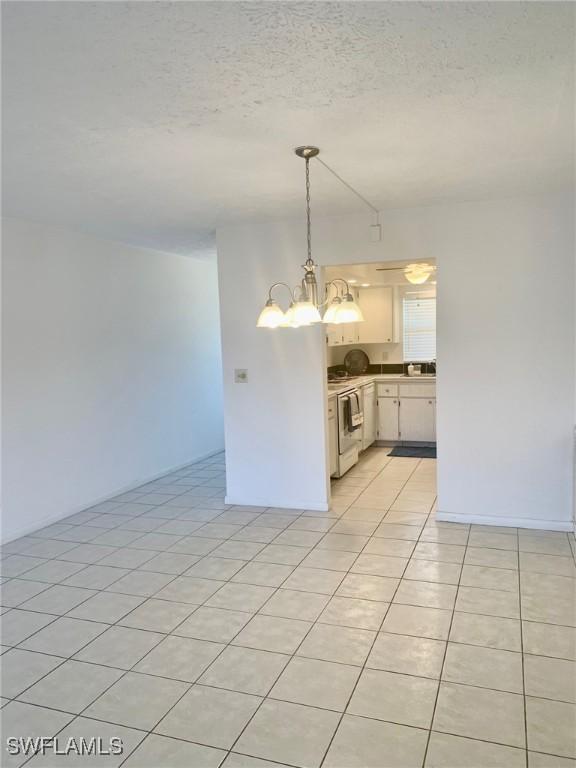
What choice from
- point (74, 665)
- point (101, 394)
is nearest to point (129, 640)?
point (74, 665)

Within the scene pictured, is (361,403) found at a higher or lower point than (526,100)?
lower

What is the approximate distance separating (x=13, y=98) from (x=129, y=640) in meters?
2.50

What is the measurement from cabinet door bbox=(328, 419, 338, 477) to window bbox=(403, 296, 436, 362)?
240 cm

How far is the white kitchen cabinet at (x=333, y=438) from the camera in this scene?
5488mm

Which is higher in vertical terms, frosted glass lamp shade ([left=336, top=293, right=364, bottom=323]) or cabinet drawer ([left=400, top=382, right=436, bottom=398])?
frosted glass lamp shade ([left=336, top=293, right=364, bottom=323])

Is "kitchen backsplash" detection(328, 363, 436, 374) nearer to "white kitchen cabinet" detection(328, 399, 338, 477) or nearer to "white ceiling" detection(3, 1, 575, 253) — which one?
"white kitchen cabinet" detection(328, 399, 338, 477)

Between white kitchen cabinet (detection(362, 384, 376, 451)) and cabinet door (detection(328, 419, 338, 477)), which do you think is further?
white kitchen cabinet (detection(362, 384, 376, 451))

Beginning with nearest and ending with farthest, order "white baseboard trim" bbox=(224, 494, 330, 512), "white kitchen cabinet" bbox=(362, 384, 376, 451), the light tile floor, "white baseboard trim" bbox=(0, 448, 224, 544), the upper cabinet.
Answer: the light tile floor → "white baseboard trim" bbox=(0, 448, 224, 544) → "white baseboard trim" bbox=(224, 494, 330, 512) → "white kitchen cabinet" bbox=(362, 384, 376, 451) → the upper cabinet

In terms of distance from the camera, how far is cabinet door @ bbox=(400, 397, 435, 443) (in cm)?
693

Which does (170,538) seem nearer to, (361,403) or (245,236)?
(245,236)

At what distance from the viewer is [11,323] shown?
4.29 m

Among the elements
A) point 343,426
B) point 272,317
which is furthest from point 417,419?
point 272,317

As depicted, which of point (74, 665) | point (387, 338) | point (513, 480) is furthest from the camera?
point (387, 338)

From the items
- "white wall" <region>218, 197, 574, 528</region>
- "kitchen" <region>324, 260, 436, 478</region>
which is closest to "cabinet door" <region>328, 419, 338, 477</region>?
"kitchen" <region>324, 260, 436, 478</region>
